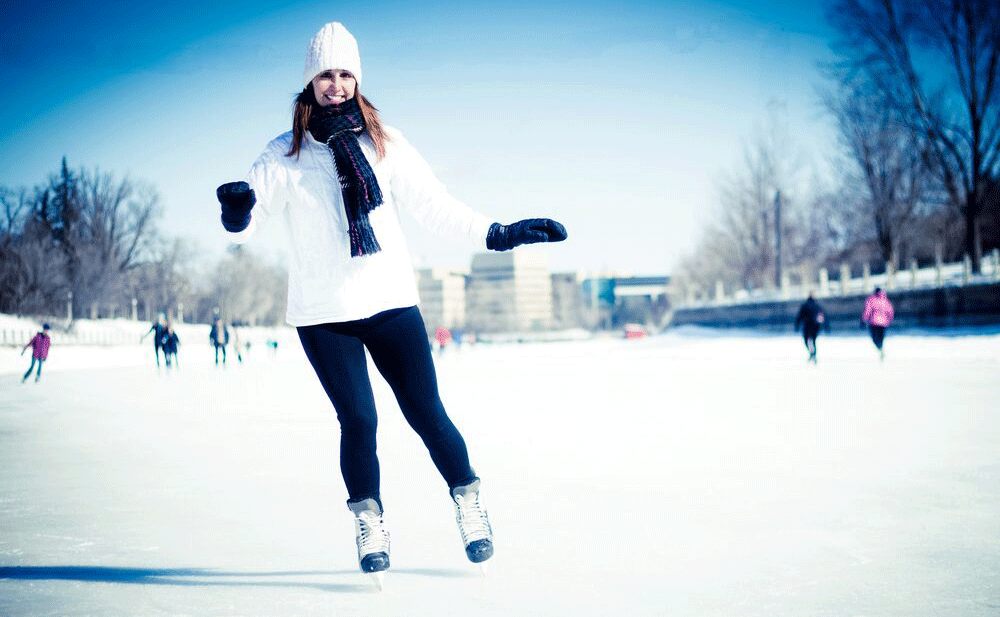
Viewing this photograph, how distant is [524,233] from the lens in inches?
83.7

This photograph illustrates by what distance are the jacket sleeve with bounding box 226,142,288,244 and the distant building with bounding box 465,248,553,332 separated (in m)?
63.0

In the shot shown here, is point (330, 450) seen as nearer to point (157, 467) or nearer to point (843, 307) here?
point (157, 467)

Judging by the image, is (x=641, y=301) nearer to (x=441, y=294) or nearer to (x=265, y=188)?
(x=441, y=294)

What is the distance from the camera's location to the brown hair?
212cm

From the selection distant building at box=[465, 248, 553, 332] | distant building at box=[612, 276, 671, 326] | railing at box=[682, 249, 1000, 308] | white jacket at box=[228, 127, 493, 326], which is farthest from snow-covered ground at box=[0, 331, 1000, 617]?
distant building at box=[612, 276, 671, 326]

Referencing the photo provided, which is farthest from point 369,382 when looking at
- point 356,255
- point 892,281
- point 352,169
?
point 892,281

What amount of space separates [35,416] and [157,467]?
4.08 m

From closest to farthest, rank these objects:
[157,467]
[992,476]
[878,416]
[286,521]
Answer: [286,521], [992,476], [157,467], [878,416]

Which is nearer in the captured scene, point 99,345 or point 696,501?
point 696,501

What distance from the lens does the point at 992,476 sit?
341cm

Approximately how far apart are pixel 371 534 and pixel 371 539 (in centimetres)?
2

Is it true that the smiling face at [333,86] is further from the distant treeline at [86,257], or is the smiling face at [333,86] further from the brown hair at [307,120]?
the distant treeline at [86,257]

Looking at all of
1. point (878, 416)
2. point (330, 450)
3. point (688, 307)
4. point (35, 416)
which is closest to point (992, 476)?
Result: point (878, 416)

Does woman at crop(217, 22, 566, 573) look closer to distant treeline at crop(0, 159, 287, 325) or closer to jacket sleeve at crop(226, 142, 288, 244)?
jacket sleeve at crop(226, 142, 288, 244)
